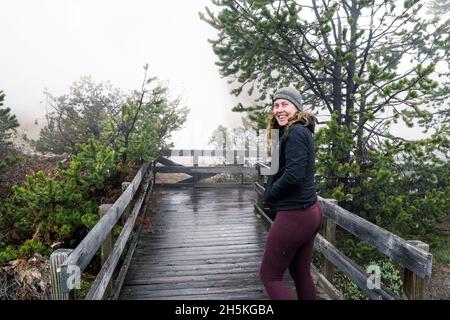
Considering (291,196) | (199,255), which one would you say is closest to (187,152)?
(199,255)

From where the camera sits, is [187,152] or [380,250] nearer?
[380,250]

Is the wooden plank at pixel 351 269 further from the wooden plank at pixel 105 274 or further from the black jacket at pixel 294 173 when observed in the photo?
the wooden plank at pixel 105 274

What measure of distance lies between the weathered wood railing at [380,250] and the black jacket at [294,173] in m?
0.91

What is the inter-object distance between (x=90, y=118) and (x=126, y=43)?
74025 millimetres

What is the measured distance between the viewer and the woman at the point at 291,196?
2.62 m

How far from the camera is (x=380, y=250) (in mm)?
3309

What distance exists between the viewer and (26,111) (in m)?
49.9

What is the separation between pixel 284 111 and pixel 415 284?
5.88 feet

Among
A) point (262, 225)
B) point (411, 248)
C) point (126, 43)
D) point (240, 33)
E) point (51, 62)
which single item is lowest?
point (262, 225)

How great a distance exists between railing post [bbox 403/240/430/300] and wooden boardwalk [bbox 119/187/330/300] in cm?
159

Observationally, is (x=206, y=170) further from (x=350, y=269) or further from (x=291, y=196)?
(x=291, y=196)

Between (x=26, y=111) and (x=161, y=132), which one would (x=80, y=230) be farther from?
(x=26, y=111)

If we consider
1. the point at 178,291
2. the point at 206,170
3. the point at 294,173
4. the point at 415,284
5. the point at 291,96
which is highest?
the point at 291,96
